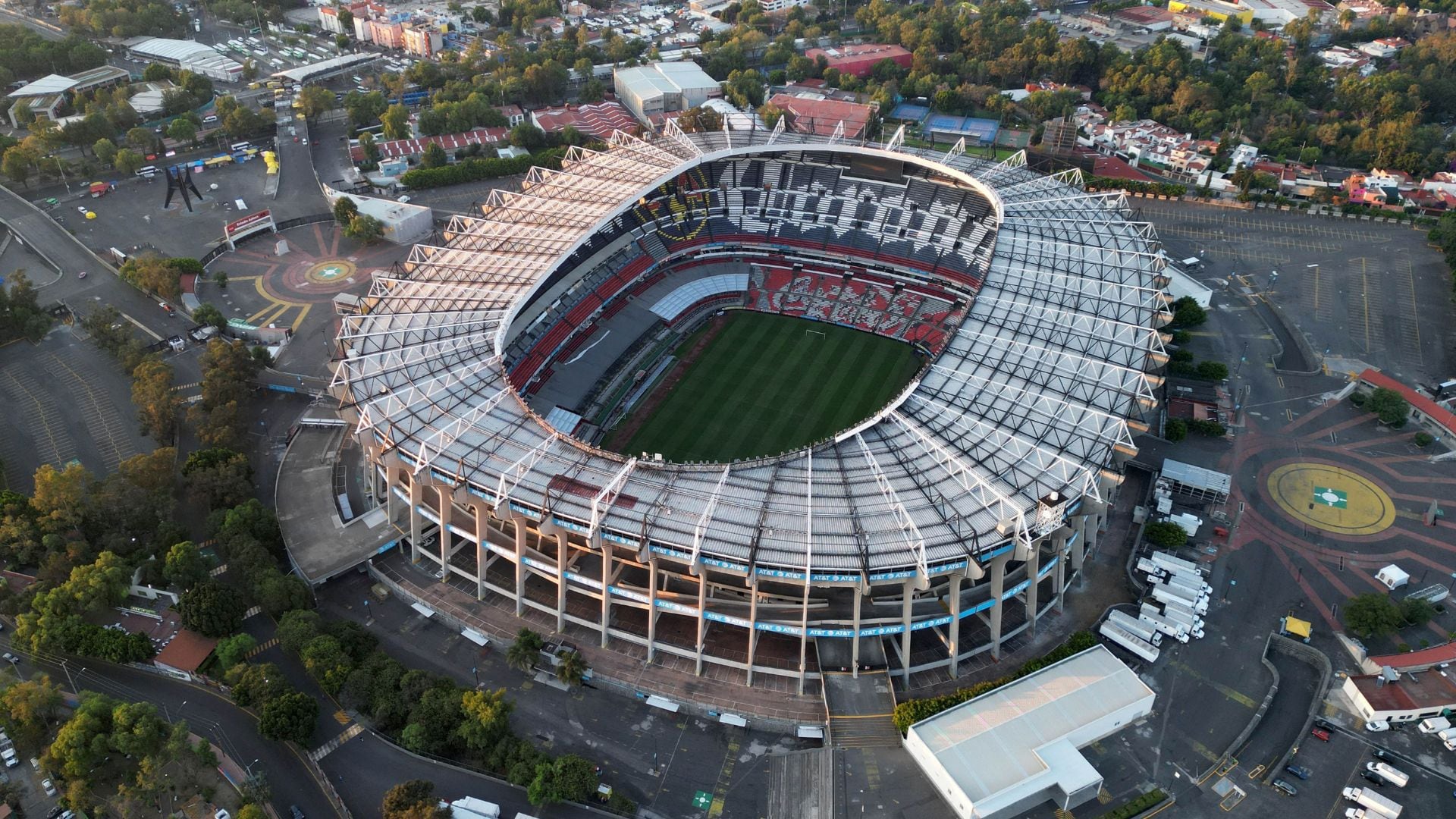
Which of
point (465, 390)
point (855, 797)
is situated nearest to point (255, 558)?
point (465, 390)

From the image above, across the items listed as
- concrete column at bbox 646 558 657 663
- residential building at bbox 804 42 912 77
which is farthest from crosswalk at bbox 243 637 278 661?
residential building at bbox 804 42 912 77

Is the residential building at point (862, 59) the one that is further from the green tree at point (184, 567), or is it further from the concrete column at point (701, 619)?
the green tree at point (184, 567)

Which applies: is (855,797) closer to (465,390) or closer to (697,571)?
(697,571)

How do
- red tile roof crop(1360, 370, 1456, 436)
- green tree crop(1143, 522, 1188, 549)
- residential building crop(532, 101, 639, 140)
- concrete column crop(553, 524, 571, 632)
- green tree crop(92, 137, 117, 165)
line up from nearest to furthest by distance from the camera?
concrete column crop(553, 524, 571, 632), green tree crop(1143, 522, 1188, 549), red tile roof crop(1360, 370, 1456, 436), green tree crop(92, 137, 117, 165), residential building crop(532, 101, 639, 140)

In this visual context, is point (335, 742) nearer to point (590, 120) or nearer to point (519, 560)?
point (519, 560)

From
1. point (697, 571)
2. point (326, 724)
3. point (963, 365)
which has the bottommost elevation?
point (326, 724)

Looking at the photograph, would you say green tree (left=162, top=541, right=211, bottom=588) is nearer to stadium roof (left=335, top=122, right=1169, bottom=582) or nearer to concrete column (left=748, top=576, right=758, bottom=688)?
stadium roof (left=335, top=122, right=1169, bottom=582)
